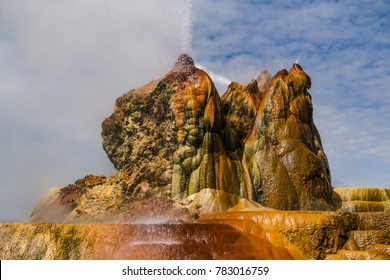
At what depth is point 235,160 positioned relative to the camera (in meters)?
23.2

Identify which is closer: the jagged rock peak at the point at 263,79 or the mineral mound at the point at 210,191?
the mineral mound at the point at 210,191

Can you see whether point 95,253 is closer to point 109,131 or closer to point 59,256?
point 59,256

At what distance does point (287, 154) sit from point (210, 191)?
4.49 meters

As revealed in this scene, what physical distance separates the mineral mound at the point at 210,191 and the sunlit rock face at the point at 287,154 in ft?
0.18

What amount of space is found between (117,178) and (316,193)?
10935 millimetres

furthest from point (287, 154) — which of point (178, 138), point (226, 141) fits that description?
point (178, 138)

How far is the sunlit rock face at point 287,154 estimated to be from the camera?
21734 millimetres

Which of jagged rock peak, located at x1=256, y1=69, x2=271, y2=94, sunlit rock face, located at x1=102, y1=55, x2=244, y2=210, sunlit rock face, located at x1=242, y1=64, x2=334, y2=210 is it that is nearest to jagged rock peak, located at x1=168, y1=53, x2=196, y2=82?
sunlit rock face, located at x1=102, y1=55, x2=244, y2=210

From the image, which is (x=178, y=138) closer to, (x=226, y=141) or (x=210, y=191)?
(x=226, y=141)

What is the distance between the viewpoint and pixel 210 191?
20875 millimetres

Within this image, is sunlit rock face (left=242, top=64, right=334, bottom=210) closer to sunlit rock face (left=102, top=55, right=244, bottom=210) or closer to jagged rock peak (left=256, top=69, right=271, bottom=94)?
sunlit rock face (left=102, top=55, right=244, bottom=210)

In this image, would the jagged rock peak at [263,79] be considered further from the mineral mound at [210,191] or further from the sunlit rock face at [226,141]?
the sunlit rock face at [226,141]

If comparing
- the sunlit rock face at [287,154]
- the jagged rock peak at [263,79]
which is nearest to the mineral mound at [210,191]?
the sunlit rock face at [287,154]

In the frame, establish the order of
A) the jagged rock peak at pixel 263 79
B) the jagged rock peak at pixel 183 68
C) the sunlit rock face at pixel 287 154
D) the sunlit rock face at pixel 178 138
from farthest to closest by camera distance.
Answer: the jagged rock peak at pixel 263 79, the jagged rock peak at pixel 183 68, the sunlit rock face at pixel 178 138, the sunlit rock face at pixel 287 154
